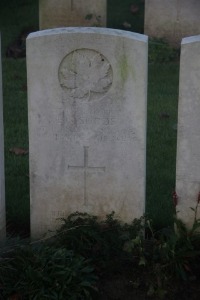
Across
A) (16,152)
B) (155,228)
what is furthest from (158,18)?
(155,228)

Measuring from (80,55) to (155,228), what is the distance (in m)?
1.35

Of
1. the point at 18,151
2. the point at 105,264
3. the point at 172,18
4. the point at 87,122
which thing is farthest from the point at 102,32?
the point at 172,18

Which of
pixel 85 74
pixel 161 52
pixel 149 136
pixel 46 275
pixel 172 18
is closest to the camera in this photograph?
pixel 46 275

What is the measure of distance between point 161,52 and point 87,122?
562cm

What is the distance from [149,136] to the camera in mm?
6660

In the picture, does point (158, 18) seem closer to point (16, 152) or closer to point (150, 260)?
point (16, 152)

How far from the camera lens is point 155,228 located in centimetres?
492

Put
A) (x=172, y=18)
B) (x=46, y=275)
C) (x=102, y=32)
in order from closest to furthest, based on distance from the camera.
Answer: (x=46, y=275)
(x=102, y=32)
(x=172, y=18)

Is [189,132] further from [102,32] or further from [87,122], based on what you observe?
[102,32]

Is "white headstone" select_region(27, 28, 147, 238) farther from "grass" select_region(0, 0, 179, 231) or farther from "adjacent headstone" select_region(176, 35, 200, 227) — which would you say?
"grass" select_region(0, 0, 179, 231)

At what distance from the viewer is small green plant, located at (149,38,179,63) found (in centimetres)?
970

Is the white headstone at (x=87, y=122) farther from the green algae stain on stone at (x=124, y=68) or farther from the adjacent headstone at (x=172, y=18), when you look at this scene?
the adjacent headstone at (x=172, y=18)

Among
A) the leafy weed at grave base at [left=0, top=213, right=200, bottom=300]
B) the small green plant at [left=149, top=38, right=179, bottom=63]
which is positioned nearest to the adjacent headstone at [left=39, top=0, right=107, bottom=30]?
the small green plant at [left=149, top=38, right=179, bottom=63]

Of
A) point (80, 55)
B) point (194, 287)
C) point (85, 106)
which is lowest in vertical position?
point (194, 287)
